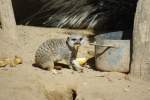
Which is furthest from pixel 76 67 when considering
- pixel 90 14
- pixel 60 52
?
pixel 90 14

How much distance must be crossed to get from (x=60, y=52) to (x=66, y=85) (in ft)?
2.20

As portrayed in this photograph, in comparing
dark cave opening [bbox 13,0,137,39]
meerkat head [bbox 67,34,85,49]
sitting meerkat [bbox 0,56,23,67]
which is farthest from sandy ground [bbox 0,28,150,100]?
dark cave opening [bbox 13,0,137,39]

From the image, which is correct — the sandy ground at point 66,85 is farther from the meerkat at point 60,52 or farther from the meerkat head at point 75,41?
the meerkat head at point 75,41

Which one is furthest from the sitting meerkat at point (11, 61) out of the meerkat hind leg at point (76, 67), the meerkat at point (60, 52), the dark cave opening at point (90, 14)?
the dark cave opening at point (90, 14)

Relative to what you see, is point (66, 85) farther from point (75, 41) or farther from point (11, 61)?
point (11, 61)

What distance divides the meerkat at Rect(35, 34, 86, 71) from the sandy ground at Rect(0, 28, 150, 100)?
0.11m

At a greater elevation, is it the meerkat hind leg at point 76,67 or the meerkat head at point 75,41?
the meerkat head at point 75,41

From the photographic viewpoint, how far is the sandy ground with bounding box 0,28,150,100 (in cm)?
483

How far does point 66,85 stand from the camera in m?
5.22

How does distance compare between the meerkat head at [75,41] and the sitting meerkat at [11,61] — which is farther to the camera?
the sitting meerkat at [11,61]

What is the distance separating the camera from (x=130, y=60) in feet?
18.0

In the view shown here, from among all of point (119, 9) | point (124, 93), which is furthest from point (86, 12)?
point (124, 93)

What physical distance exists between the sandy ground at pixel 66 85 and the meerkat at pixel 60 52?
0.11 metres

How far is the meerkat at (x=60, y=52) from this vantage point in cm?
564
